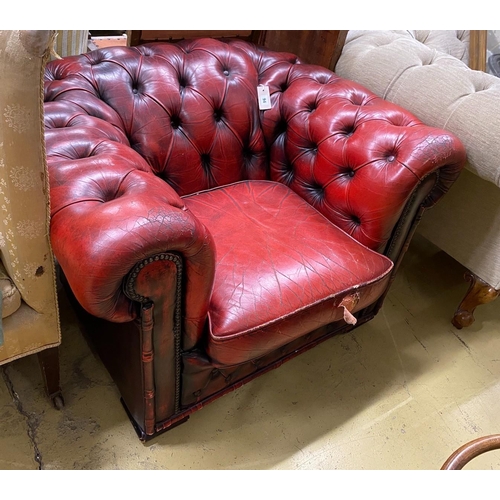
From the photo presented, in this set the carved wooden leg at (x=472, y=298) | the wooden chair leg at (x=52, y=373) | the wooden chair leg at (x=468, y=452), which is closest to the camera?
the wooden chair leg at (x=468, y=452)

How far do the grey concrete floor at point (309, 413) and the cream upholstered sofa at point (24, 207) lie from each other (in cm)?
21

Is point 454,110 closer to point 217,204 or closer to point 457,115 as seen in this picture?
point 457,115

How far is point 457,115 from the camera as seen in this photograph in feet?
4.38

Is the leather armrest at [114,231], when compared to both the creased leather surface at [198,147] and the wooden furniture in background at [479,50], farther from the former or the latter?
the wooden furniture in background at [479,50]

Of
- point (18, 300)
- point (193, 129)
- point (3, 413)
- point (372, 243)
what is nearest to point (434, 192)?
point (372, 243)

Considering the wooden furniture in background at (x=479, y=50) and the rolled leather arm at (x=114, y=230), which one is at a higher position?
the wooden furniture in background at (x=479, y=50)

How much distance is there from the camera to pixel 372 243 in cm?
129

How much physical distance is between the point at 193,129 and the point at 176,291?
0.58 meters

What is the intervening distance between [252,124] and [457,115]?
1.92ft

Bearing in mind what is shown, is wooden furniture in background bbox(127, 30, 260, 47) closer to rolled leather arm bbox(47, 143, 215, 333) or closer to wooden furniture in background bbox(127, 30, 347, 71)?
wooden furniture in background bbox(127, 30, 347, 71)

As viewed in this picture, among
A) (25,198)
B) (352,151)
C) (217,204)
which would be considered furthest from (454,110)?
(25,198)

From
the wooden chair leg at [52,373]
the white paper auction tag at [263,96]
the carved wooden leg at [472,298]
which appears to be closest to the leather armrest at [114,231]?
the wooden chair leg at [52,373]

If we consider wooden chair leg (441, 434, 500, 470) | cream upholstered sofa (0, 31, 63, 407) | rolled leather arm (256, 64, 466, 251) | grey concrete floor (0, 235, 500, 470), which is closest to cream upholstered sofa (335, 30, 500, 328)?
rolled leather arm (256, 64, 466, 251)

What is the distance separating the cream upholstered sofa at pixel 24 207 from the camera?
72 cm
